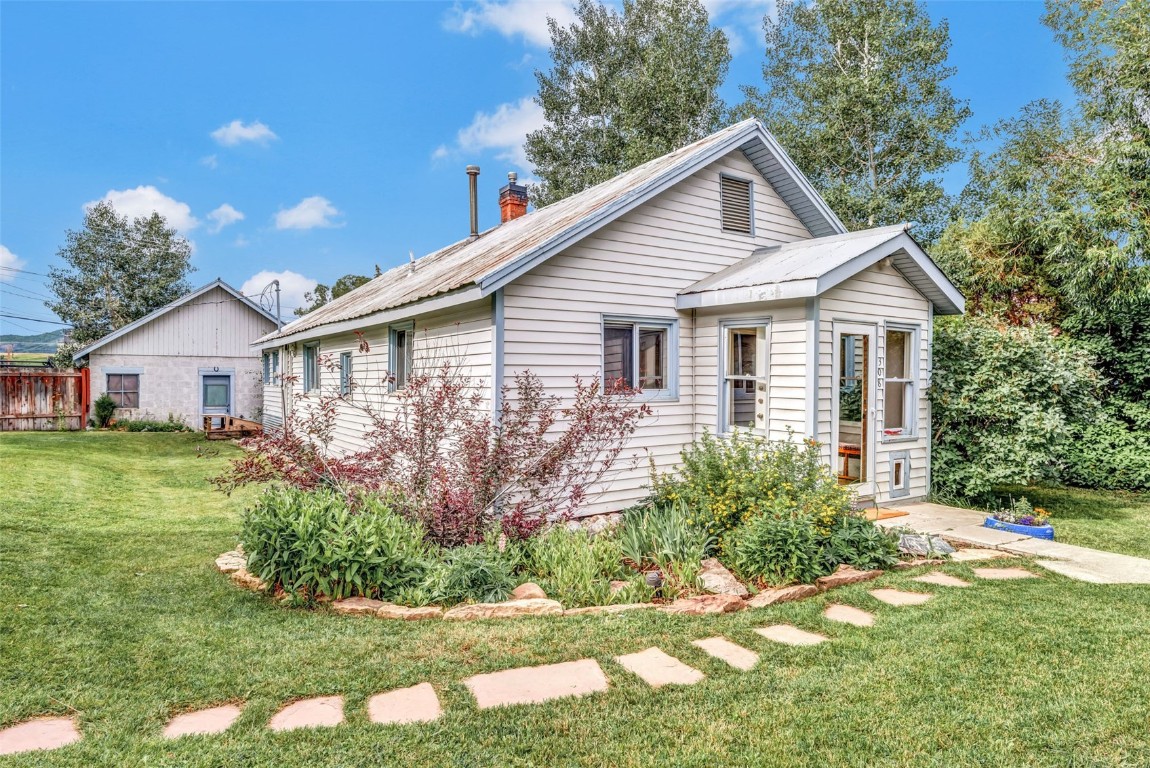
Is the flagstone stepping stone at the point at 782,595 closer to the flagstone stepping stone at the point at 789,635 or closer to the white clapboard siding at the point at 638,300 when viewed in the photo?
the flagstone stepping stone at the point at 789,635

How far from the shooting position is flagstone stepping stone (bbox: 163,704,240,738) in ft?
10.1

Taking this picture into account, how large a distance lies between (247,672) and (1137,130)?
584 inches

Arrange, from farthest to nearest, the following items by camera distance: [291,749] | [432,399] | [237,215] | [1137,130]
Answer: [237,215] → [1137,130] → [432,399] → [291,749]

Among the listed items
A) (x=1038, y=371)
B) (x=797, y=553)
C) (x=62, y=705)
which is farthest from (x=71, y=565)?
(x=1038, y=371)

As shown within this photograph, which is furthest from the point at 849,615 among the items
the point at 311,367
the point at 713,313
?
the point at 311,367

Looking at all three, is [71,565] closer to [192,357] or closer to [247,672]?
[247,672]

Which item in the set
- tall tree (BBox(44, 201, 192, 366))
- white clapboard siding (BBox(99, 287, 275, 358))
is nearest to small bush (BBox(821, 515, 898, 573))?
white clapboard siding (BBox(99, 287, 275, 358))

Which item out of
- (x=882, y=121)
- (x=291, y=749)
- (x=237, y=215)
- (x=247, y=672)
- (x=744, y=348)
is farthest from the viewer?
(x=237, y=215)

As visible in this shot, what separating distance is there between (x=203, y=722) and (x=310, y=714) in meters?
0.50

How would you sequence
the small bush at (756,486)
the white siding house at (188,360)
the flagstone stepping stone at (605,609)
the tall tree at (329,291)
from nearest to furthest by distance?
the flagstone stepping stone at (605,609), the small bush at (756,486), the white siding house at (188,360), the tall tree at (329,291)

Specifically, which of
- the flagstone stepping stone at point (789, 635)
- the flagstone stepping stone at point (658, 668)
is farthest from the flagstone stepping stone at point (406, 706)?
the flagstone stepping stone at point (789, 635)

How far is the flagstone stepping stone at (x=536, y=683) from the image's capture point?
3.47 metres

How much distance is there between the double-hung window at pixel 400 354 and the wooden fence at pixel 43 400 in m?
16.2

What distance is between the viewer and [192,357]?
858 inches
